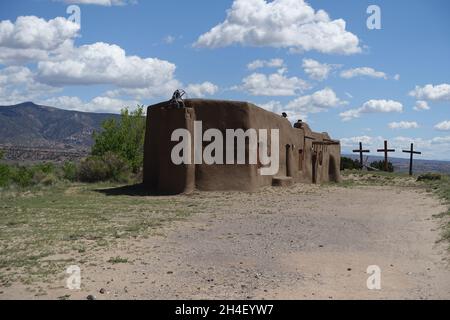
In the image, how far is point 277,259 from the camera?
27.5 ft

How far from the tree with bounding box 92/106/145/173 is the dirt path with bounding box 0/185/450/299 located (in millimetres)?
18355

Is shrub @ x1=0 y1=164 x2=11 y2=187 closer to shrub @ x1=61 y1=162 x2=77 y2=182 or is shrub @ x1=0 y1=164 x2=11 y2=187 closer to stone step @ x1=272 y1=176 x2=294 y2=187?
shrub @ x1=61 y1=162 x2=77 y2=182

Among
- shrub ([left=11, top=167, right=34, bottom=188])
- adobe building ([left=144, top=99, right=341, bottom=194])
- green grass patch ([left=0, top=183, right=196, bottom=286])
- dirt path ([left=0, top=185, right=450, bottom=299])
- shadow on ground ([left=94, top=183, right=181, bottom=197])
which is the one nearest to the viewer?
dirt path ([left=0, top=185, right=450, bottom=299])

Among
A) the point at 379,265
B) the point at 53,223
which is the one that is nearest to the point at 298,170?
the point at 53,223

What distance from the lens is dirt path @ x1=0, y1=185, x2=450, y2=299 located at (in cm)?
657

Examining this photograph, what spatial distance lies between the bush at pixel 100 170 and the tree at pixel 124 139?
455 cm

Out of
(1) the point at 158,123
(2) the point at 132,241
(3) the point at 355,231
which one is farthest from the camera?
(1) the point at 158,123

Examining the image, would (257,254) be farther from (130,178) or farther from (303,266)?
(130,178)

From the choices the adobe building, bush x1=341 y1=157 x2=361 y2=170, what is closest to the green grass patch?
the adobe building

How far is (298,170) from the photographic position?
25750 mm

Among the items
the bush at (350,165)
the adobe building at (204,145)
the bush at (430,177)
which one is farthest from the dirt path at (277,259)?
the bush at (350,165)

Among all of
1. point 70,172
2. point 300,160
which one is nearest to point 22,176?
point 70,172
